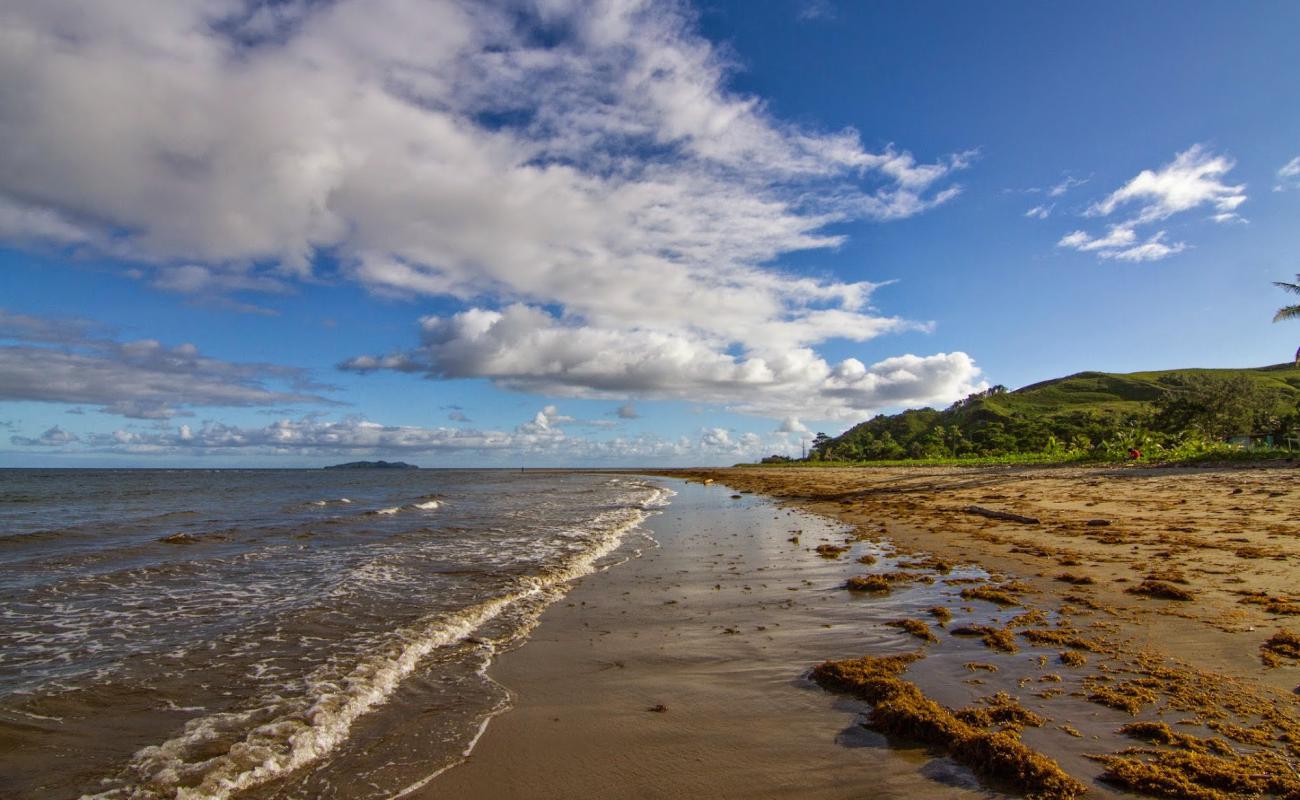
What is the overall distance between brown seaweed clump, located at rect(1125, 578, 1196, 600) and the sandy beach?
0.14 ft

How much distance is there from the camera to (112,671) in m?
7.82

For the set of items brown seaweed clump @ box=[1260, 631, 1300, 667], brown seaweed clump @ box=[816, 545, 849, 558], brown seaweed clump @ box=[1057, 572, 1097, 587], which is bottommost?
brown seaweed clump @ box=[816, 545, 849, 558]

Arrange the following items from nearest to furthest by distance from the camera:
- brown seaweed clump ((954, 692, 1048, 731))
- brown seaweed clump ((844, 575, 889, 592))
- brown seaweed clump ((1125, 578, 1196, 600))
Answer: brown seaweed clump ((954, 692, 1048, 731)) < brown seaweed clump ((1125, 578, 1196, 600)) < brown seaweed clump ((844, 575, 889, 592))

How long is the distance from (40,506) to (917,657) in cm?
5531

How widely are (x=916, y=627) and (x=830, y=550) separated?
291 inches

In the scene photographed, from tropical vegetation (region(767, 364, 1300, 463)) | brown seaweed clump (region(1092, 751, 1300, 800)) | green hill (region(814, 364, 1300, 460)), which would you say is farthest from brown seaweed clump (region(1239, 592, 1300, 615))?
green hill (region(814, 364, 1300, 460))

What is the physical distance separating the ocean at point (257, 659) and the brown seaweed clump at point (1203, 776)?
17.2 feet

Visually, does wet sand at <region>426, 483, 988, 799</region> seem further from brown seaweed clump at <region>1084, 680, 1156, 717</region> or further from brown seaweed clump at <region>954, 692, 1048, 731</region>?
brown seaweed clump at <region>1084, 680, 1156, 717</region>

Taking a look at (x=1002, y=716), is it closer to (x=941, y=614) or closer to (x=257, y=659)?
(x=941, y=614)

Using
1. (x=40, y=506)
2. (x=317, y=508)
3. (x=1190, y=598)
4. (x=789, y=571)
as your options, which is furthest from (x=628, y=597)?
(x=40, y=506)

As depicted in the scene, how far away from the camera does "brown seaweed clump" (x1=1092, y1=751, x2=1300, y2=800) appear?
392cm

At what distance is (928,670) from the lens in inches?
257

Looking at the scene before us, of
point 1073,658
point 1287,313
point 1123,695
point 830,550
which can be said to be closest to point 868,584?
point 1073,658

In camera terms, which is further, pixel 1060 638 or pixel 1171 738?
pixel 1060 638
